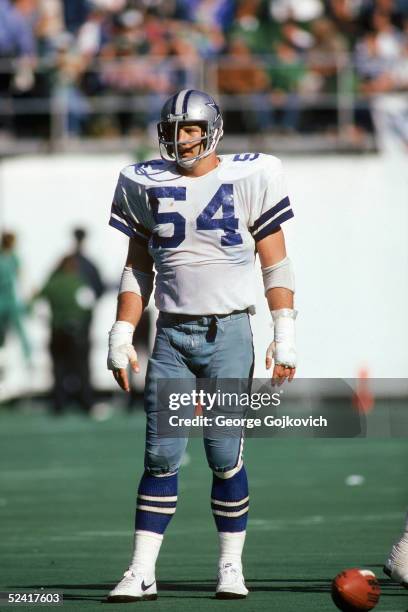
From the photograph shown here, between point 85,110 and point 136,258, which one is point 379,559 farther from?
point 85,110

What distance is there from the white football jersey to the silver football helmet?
8 cm

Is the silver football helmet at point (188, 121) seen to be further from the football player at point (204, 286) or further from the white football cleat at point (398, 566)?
the white football cleat at point (398, 566)

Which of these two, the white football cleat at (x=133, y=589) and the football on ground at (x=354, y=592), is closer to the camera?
the football on ground at (x=354, y=592)

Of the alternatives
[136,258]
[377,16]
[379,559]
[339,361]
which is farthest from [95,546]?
[377,16]

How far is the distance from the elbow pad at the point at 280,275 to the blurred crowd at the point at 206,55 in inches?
431

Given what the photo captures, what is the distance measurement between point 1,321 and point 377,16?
5230 mm

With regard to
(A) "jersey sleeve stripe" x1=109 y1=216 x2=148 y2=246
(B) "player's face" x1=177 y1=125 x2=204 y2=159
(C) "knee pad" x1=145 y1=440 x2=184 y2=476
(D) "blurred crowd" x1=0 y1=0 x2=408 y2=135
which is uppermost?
(D) "blurred crowd" x1=0 y1=0 x2=408 y2=135

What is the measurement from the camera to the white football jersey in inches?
227

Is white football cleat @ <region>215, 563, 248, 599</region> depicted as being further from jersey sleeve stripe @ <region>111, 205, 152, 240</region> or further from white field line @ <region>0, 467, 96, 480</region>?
white field line @ <region>0, 467, 96, 480</region>

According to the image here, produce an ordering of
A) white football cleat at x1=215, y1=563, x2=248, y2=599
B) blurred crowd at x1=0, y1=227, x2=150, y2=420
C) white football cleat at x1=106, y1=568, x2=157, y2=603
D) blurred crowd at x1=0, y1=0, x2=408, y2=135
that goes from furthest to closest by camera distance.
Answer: blurred crowd at x1=0, y1=0, x2=408, y2=135
blurred crowd at x1=0, y1=227, x2=150, y2=420
white football cleat at x1=215, y1=563, x2=248, y2=599
white football cleat at x1=106, y1=568, x2=157, y2=603

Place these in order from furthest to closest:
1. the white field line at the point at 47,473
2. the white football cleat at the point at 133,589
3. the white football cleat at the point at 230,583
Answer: the white field line at the point at 47,473, the white football cleat at the point at 230,583, the white football cleat at the point at 133,589

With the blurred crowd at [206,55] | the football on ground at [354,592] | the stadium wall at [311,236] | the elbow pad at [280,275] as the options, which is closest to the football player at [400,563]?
the football on ground at [354,592]

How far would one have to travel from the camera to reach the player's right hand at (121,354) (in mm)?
5789

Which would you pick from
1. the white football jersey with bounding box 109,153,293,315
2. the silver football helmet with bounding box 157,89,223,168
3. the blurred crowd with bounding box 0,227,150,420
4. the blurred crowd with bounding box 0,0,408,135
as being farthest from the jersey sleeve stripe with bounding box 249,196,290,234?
the blurred crowd with bounding box 0,0,408,135
